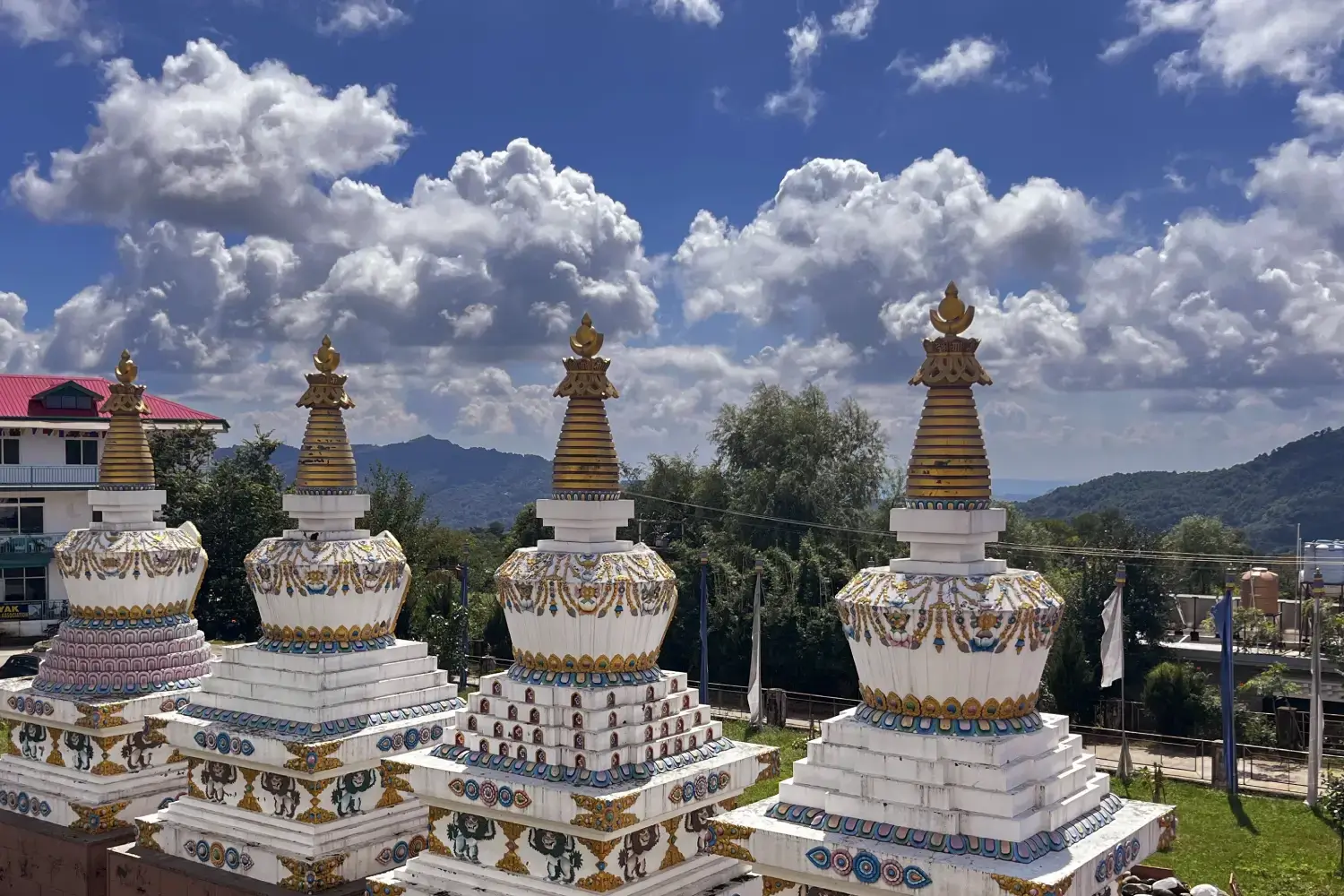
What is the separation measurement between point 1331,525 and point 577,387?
463 feet

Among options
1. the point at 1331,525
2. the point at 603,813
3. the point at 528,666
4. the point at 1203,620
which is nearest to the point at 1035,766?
the point at 603,813

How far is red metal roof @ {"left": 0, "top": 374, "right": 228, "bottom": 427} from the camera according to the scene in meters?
35.8

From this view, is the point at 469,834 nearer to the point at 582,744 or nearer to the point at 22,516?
the point at 582,744

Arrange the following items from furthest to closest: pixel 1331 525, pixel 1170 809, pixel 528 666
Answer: pixel 1331 525 → pixel 528 666 → pixel 1170 809

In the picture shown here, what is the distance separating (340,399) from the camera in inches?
528

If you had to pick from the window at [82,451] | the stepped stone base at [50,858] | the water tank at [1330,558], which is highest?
the window at [82,451]

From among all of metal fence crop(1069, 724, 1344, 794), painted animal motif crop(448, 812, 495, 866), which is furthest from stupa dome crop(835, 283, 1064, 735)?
metal fence crop(1069, 724, 1344, 794)

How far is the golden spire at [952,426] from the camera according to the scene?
8.55 m

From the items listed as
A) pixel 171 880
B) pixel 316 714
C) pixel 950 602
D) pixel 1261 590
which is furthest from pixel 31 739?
pixel 1261 590

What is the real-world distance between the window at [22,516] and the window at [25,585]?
1.27 m

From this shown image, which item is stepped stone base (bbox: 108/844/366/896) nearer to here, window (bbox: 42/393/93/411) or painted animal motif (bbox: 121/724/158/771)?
painted animal motif (bbox: 121/724/158/771)

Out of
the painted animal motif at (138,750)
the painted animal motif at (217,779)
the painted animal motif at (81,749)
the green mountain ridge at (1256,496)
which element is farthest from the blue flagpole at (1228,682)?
the green mountain ridge at (1256,496)

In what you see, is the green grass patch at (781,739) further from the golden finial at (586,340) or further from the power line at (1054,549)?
the golden finial at (586,340)

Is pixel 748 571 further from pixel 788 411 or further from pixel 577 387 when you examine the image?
pixel 577 387
